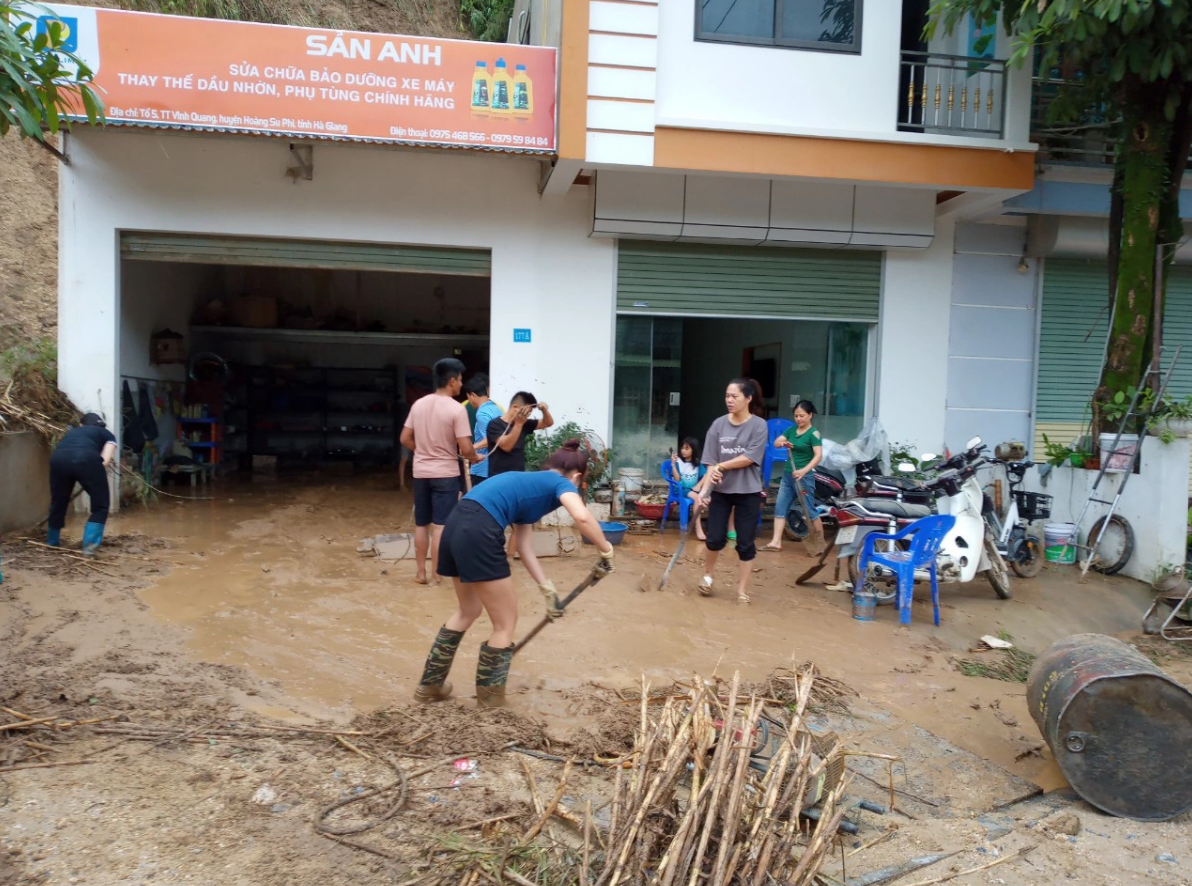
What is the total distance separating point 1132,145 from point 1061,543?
13.0ft

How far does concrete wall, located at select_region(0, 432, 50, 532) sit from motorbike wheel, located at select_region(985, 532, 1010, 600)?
28.2 feet

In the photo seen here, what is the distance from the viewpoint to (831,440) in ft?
33.9

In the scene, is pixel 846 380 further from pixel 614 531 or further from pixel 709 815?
pixel 709 815

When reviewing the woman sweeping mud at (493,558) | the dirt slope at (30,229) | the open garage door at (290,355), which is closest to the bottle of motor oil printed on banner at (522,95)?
the open garage door at (290,355)

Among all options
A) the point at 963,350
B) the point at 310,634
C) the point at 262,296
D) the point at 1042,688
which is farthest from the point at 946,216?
the point at 262,296

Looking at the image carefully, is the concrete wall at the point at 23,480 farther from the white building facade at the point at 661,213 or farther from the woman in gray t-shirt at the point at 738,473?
the woman in gray t-shirt at the point at 738,473

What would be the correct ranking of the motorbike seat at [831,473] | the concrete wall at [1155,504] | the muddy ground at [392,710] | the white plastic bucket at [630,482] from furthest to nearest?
the white plastic bucket at [630,482] < the motorbike seat at [831,473] < the concrete wall at [1155,504] < the muddy ground at [392,710]

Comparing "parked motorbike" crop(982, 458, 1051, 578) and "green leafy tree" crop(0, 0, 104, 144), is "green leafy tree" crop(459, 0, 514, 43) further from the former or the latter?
"green leafy tree" crop(0, 0, 104, 144)

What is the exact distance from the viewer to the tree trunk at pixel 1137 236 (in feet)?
27.1

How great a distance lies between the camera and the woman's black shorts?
4219 mm

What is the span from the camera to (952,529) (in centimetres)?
680

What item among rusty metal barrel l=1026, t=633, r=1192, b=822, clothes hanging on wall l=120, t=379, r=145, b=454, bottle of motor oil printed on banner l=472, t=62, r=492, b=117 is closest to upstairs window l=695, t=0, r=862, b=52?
bottle of motor oil printed on banner l=472, t=62, r=492, b=117

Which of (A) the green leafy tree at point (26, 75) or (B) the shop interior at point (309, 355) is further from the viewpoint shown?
(B) the shop interior at point (309, 355)

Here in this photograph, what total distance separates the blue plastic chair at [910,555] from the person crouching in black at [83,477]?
6.30 m
